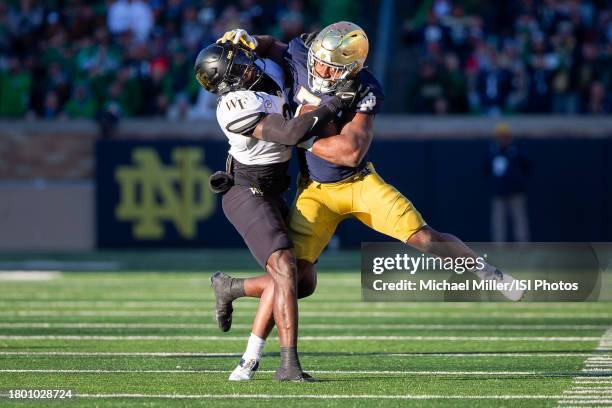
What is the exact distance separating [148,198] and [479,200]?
418cm

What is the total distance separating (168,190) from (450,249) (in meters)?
11.0

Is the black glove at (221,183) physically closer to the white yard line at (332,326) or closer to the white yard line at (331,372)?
the white yard line at (331,372)

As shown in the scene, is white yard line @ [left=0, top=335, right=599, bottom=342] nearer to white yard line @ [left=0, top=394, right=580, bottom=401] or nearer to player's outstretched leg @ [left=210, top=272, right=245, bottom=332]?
player's outstretched leg @ [left=210, top=272, right=245, bottom=332]

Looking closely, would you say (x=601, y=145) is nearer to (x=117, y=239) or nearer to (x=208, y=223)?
(x=208, y=223)

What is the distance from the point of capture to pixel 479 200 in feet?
→ 55.5

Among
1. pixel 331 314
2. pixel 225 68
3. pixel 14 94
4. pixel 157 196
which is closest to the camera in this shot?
pixel 225 68

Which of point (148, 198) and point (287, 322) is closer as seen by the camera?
point (287, 322)

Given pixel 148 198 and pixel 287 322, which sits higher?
pixel 287 322

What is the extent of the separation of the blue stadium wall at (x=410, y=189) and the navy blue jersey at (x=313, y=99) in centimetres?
983

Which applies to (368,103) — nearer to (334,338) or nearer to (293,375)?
(293,375)

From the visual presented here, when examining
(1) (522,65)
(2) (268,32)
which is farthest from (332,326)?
(2) (268,32)

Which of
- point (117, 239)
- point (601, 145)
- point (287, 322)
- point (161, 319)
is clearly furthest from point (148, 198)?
point (287, 322)

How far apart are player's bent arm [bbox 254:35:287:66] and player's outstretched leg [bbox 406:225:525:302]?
1.24 metres

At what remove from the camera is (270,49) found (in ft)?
23.3
